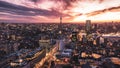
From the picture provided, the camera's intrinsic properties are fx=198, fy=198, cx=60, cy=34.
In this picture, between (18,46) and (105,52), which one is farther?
(18,46)

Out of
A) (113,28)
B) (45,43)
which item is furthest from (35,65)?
(113,28)

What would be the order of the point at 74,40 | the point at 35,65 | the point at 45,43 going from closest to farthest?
the point at 35,65, the point at 45,43, the point at 74,40

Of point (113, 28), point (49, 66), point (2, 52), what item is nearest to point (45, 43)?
point (2, 52)

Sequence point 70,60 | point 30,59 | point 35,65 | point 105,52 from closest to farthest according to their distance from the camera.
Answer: point 35,65 → point 30,59 → point 70,60 → point 105,52

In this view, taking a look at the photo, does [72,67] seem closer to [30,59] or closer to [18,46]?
[30,59]

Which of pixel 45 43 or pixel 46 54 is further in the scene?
pixel 45 43

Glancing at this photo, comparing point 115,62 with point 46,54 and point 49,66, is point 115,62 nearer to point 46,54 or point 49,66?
point 49,66

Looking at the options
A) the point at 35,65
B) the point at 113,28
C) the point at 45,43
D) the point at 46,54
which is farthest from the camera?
the point at 113,28

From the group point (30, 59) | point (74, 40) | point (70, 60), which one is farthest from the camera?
point (74, 40)
